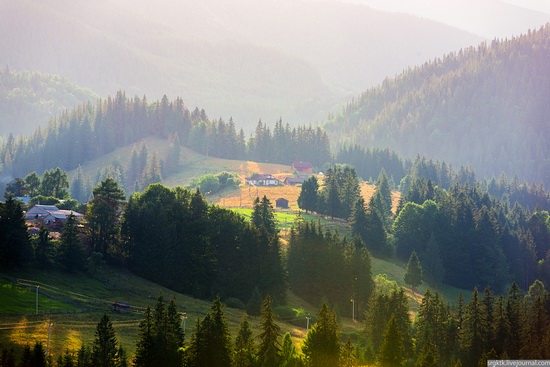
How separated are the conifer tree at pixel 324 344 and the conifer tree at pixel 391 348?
16.0 ft

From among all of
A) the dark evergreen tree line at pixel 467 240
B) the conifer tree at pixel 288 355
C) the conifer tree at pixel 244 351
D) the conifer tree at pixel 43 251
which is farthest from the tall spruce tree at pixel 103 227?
the dark evergreen tree line at pixel 467 240

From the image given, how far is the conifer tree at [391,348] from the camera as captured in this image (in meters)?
74.9

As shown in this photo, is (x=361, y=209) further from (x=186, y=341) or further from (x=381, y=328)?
(x=186, y=341)

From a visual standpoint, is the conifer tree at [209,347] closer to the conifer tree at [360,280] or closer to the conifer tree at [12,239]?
the conifer tree at [12,239]

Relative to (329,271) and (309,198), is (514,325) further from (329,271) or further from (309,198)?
(309,198)

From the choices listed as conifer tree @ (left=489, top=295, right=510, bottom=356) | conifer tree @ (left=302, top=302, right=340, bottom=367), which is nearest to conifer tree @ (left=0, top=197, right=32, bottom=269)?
conifer tree @ (left=302, top=302, right=340, bottom=367)

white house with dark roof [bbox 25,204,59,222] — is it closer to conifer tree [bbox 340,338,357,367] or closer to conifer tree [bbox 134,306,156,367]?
conifer tree [bbox 134,306,156,367]

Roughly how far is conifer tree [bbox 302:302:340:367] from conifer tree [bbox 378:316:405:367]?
16.0ft

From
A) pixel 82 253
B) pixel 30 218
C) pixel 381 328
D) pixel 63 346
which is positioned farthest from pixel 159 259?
pixel 63 346

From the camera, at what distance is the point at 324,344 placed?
7212 cm

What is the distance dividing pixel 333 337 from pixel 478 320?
24.5 metres

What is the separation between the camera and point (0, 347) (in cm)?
6775

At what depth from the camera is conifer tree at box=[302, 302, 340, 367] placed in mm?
71562

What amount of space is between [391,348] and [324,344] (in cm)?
678
